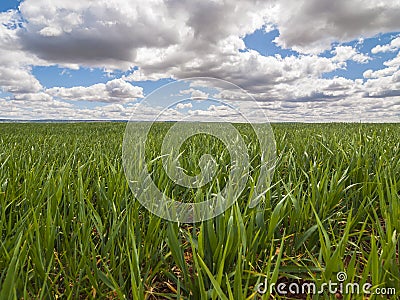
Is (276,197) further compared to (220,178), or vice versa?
(220,178)

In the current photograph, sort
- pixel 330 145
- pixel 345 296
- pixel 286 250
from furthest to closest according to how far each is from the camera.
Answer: pixel 330 145
pixel 286 250
pixel 345 296

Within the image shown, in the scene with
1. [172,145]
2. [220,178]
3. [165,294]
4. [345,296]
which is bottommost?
[165,294]

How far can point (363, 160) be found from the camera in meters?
2.16

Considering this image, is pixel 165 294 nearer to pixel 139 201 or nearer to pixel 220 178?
pixel 139 201

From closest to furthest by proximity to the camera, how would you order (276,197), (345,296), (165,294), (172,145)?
(345,296), (165,294), (276,197), (172,145)

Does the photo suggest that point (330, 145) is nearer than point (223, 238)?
No

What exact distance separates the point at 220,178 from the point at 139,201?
57 cm

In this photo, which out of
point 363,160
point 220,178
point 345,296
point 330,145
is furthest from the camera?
point 330,145

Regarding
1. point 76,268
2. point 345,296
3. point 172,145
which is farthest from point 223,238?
point 172,145

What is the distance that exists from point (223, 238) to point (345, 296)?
0.40 meters

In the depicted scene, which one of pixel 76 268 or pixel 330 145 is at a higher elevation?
pixel 330 145

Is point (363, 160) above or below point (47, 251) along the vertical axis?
above

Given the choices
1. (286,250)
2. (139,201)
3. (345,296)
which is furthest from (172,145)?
(345,296)

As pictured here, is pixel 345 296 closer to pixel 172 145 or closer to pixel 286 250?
pixel 286 250
